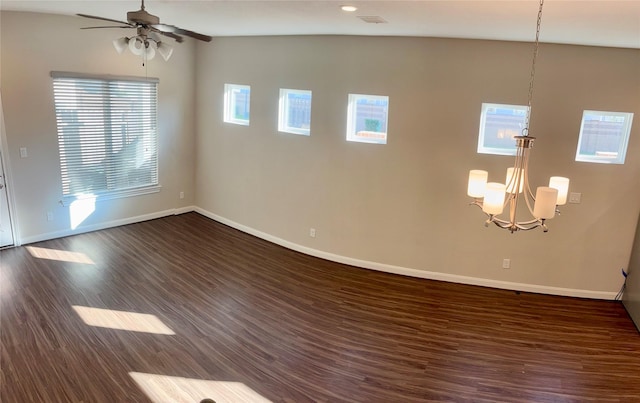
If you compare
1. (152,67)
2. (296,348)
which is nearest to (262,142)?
(152,67)

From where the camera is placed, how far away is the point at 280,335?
3834mm

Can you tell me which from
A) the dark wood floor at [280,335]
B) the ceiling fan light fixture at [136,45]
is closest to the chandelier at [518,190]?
the dark wood floor at [280,335]

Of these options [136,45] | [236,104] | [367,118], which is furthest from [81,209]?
[367,118]

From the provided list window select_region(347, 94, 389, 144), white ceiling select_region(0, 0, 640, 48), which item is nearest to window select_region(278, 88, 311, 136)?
window select_region(347, 94, 389, 144)

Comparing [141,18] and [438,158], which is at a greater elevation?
[141,18]

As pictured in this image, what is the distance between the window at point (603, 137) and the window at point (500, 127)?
655mm

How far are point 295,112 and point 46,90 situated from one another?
3.16 meters

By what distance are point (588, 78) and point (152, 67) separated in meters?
5.67

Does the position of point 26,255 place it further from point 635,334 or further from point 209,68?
point 635,334

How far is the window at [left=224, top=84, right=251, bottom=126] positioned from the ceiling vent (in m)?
2.73

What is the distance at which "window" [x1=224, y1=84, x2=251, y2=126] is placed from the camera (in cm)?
612

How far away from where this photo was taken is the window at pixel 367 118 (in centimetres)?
500

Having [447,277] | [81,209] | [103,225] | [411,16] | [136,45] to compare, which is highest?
[411,16]

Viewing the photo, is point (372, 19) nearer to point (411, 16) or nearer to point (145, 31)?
point (411, 16)
